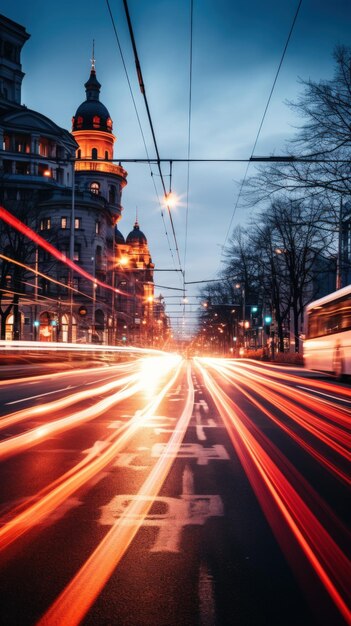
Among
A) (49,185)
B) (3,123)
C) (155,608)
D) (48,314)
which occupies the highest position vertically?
(3,123)

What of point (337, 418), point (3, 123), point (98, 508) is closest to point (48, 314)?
point (3, 123)

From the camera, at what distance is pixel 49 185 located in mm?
69062

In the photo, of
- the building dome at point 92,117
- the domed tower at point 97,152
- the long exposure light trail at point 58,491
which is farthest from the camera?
the building dome at point 92,117

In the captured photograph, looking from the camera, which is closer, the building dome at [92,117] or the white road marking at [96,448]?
the white road marking at [96,448]

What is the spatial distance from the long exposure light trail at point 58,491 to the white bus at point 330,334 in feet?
46.0

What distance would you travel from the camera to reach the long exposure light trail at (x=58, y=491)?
448 centimetres

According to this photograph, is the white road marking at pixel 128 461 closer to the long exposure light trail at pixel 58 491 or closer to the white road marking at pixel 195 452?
the long exposure light trail at pixel 58 491

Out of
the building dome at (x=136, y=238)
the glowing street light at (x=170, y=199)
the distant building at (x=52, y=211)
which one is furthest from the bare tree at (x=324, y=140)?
the building dome at (x=136, y=238)

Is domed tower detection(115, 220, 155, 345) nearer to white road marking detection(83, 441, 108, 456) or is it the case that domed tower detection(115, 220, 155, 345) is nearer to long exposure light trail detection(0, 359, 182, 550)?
white road marking detection(83, 441, 108, 456)

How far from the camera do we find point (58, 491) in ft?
18.5

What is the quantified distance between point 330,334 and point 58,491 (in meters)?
19.8

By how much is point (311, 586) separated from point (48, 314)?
65591 mm

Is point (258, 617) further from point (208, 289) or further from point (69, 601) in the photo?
point (208, 289)

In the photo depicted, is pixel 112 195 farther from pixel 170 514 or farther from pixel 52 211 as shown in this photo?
pixel 170 514
